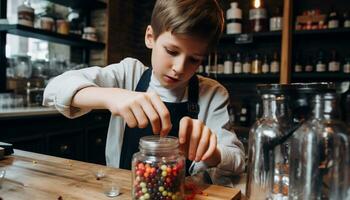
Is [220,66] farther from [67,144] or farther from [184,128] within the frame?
[184,128]

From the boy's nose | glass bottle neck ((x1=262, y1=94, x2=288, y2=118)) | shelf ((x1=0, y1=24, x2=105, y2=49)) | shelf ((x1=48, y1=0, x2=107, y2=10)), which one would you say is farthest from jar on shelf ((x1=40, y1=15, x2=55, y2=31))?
glass bottle neck ((x1=262, y1=94, x2=288, y2=118))

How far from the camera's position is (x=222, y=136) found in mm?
975

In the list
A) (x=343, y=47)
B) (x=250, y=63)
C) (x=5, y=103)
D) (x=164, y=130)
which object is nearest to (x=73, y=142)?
(x=5, y=103)

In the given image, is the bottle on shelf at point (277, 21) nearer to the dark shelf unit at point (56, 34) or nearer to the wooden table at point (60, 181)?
the dark shelf unit at point (56, 34)

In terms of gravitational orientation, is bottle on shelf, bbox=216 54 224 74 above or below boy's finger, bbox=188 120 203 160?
above

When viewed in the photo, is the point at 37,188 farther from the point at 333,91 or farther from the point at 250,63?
the point at 250,63

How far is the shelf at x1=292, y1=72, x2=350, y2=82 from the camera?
7.25 ft

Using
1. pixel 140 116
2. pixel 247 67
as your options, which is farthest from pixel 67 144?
pixel 140 116

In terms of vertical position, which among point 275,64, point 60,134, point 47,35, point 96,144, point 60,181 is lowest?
point 96,144

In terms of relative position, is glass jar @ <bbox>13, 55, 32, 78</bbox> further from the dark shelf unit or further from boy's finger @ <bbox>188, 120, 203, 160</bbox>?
boy's finger @ <bbox>188, 120, 203, 160</bbox>

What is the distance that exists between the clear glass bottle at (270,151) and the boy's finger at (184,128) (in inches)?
5.0

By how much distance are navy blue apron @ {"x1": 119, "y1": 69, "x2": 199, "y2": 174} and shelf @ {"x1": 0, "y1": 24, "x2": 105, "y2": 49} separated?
4.81 feet

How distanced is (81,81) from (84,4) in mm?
2359

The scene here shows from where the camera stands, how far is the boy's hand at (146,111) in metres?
0.58
